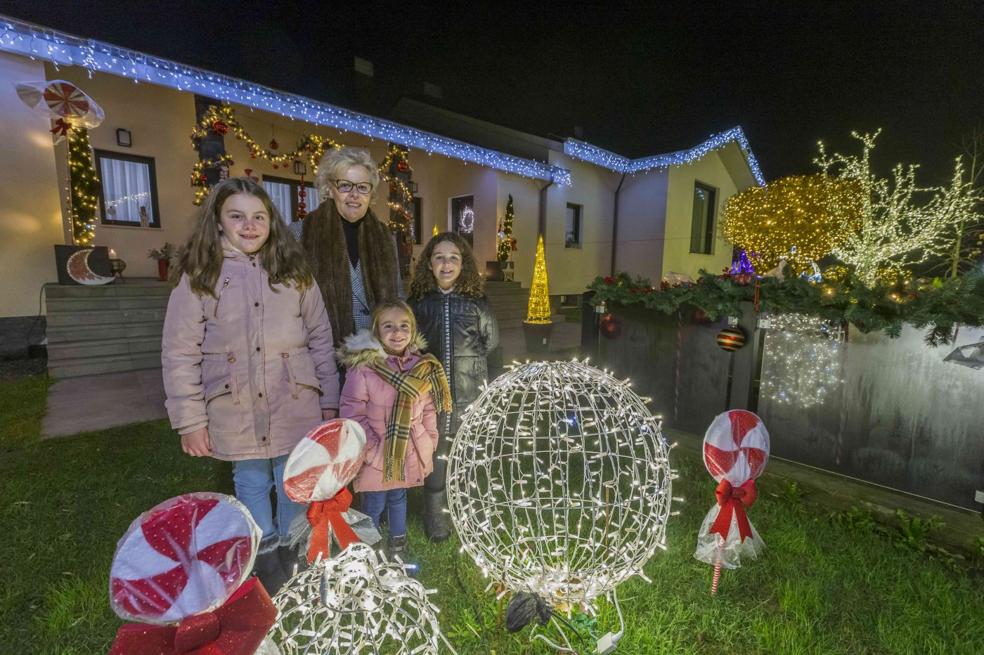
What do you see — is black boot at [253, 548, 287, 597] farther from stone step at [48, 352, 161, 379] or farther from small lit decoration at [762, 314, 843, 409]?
stone step at [48, 352, 161, 379]

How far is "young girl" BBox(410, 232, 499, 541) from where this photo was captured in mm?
2775

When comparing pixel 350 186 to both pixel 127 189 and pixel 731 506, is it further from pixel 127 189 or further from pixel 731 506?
pixel 127 189

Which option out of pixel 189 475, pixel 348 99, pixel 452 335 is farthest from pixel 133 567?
pixel 348 99

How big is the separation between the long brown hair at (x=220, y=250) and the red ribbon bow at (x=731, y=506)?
2318 millimetres

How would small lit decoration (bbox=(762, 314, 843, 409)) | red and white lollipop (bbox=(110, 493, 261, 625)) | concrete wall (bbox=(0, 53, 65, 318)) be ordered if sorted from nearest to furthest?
red and white lollipop (bbox=(110, 493, 261, 625)) < small lit decoration (bbox=(762, 314, 843, 409)) < concrete wall (bbox=(0, 53, 65, 318))

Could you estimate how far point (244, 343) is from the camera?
213cm

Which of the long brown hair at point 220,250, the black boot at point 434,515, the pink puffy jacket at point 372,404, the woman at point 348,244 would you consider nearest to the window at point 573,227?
the woman at point 348,244

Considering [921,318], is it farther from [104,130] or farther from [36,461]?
[104,130]

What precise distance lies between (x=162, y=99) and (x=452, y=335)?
1043 cm

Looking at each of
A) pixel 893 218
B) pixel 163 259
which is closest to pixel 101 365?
pixel 163 259

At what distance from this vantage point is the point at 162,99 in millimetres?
9211

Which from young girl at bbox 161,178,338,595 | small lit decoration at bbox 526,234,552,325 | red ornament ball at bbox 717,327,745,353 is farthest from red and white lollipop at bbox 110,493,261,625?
small lit decoration at bbox 526,234,552,325

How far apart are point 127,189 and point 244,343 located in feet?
33.2

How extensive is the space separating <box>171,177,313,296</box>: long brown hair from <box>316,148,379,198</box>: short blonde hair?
0.46 meters
